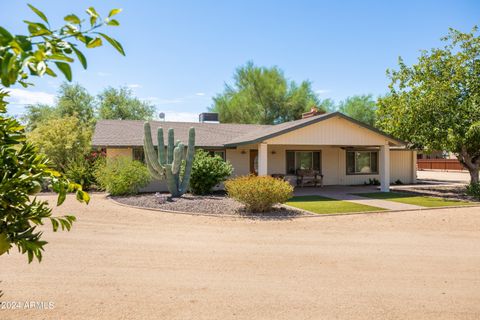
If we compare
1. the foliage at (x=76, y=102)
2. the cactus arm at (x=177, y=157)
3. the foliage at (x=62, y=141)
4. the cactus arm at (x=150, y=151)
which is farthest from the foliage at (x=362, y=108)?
the cactus arm at (x=150, y=151)

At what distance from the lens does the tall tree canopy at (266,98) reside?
41312mm

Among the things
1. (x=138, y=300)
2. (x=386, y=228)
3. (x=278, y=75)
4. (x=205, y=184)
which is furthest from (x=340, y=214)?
(x=278, y=75)

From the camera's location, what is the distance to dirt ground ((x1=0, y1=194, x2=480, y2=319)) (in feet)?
14.9

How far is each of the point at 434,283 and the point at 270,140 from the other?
12.1m

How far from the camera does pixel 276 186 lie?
1224 cm

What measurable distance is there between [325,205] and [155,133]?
40.9ft

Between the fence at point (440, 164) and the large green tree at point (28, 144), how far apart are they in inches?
1891

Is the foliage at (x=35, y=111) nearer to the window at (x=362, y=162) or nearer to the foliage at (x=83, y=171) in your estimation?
the foliage at (x=83, y=171)

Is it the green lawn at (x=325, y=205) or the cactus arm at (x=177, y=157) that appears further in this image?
the cactus arm at (x=177, y=157)

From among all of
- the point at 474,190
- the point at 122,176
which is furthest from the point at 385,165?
the point at 122,176

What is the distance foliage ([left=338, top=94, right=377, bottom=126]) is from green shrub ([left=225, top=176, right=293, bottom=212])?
3432 centimetres

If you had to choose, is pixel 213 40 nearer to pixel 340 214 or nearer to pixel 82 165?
pixel 82 165

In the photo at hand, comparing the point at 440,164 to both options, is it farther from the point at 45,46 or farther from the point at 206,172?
the point at 45,46

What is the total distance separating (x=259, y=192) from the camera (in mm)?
11930
